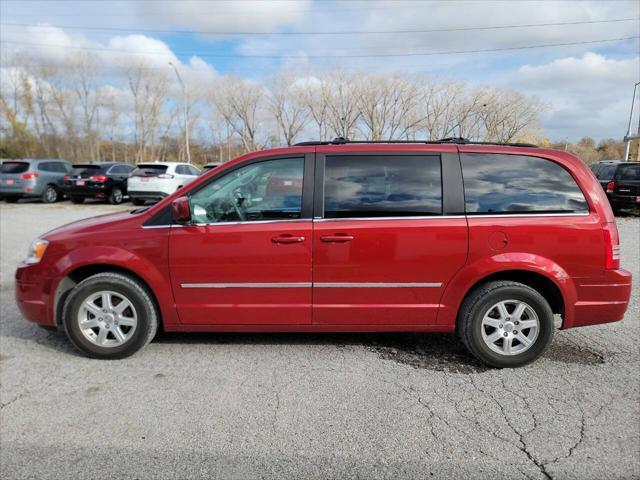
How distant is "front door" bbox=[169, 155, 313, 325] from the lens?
340cm

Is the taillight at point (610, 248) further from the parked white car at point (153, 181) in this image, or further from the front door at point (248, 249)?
the parked white car at point (153, 181)

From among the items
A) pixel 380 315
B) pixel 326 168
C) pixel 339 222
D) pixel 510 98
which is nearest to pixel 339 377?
pixel 380 315

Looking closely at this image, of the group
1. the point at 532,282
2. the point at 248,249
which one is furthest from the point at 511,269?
the point at 248,249

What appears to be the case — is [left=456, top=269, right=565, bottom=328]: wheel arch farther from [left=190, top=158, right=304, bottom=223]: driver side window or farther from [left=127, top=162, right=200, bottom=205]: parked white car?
[left=127, top=162, right=200, bottom=205]: parked white car

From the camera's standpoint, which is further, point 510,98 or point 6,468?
point 510,98

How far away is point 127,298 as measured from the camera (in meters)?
3.52

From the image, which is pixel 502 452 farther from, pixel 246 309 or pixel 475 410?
pixel 246 309

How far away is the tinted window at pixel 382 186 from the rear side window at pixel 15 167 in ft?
58.2

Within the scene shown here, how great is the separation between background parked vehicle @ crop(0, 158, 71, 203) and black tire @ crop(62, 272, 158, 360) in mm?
16129

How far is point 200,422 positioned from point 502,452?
1839 mm

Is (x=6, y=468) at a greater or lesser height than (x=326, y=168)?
lesser

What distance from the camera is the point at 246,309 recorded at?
3500mm

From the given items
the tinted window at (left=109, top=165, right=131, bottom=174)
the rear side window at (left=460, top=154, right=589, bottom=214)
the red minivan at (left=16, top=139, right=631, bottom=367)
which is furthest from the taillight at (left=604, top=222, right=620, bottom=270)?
the tinted window at (left=109, top=165, right=131, bottom=174)

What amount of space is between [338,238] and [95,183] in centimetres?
1588
